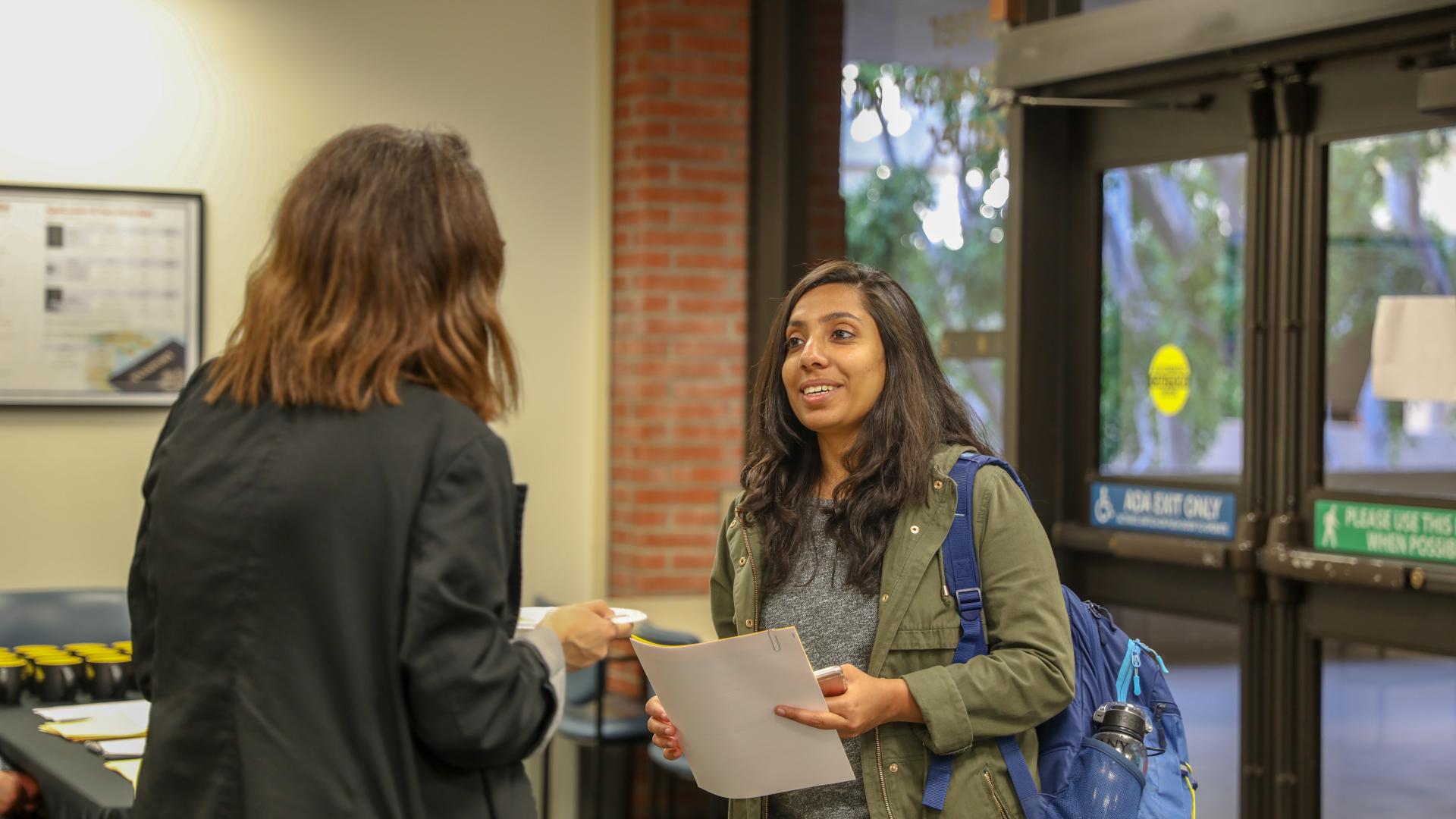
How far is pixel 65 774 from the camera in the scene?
2635 mm

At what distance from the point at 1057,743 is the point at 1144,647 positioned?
0.28 m

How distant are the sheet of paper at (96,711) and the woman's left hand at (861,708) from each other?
73.7 inches

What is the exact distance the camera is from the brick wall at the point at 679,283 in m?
4.95

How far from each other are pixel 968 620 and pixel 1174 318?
1.95m

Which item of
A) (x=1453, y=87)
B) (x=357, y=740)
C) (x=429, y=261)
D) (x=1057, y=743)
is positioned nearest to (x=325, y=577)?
(x=357, y=740)

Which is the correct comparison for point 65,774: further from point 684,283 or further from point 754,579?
point 684,283

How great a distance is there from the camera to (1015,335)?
3.88m

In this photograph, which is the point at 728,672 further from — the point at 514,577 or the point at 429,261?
the point at 429,261

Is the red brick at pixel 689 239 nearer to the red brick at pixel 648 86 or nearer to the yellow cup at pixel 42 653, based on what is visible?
the red brick at pixel 648 86

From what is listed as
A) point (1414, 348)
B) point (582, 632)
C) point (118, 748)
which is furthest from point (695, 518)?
point (582, 632)

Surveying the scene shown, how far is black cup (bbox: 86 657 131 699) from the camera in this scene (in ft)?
11.1

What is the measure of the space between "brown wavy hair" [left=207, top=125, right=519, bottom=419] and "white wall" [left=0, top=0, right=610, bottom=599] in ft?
10.2

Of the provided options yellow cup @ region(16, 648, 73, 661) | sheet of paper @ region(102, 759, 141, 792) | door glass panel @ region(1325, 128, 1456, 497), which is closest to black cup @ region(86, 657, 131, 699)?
yellow cup @ region(16, 648, 73, 661)

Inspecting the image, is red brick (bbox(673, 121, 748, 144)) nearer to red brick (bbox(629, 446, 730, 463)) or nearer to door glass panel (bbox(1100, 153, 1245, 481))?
red brick (bbox(629, 446, 730, 463))
